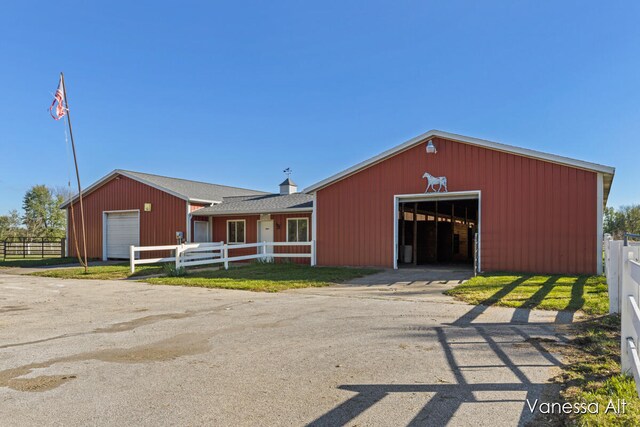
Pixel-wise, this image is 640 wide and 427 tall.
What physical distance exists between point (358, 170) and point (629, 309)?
1222 centimetres

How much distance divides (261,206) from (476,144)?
31.2 feet

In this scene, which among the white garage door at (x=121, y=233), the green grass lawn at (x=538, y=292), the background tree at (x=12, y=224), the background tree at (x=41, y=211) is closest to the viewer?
the green grass lawn at (x=538, y=292)

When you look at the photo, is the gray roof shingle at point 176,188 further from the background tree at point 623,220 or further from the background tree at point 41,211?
the background tree at point 623,220

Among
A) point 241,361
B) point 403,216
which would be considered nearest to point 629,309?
point 241,361

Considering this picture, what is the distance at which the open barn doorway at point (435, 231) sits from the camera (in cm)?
1859

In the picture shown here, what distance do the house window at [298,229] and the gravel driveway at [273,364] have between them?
1027 cm

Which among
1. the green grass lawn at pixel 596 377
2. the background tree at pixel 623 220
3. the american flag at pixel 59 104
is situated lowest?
the green grass lawn at pixel 596 377

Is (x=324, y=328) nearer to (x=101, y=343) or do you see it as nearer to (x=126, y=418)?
(x=101, y=343)

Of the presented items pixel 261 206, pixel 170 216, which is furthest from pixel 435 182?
pixel 170 216

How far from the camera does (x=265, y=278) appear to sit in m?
12.5

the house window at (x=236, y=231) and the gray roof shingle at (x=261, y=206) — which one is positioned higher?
the gray roof shingle at (x=261, y=206)

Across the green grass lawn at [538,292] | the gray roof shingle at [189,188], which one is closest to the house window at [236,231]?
the gray roof shingle at [189,188]

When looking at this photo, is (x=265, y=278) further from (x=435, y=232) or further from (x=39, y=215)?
(x=39, y=215)

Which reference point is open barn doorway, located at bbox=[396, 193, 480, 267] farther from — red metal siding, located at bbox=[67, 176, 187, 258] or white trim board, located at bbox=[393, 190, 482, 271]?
red metal siding, located at bbox=[67, 176, 187, 258]
